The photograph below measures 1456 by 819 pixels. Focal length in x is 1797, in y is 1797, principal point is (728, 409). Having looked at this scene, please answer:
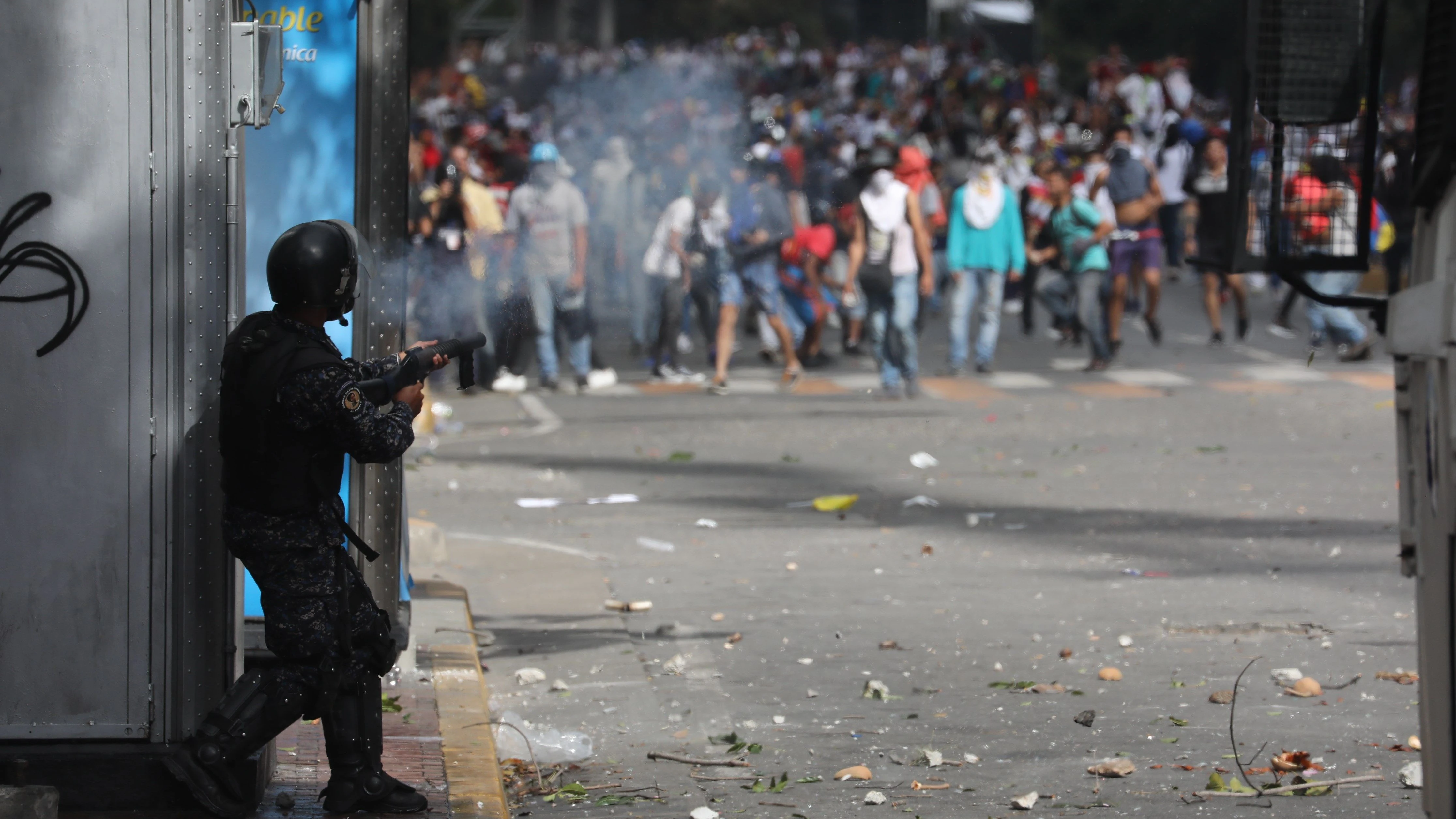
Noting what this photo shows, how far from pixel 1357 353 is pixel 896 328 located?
16.6 feet

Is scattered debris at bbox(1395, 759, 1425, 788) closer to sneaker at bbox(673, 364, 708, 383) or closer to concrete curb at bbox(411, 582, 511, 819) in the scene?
concrete curb at bbox(411, 582, 511, 819)

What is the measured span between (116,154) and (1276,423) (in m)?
11.1

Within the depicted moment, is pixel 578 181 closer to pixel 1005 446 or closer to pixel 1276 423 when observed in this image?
pixel 1005 446

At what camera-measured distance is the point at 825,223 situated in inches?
578

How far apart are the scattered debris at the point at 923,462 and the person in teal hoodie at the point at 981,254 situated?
4926 mm

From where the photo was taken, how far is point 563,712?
6258 millimetres

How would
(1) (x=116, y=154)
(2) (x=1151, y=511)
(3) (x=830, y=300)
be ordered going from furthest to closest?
(3) (x=830, y=300)
(2) (x=1151, y=511)
(1) (x=116, y=154)

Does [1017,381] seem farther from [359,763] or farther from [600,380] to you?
[359,763]

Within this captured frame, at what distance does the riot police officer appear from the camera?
426 centimetres

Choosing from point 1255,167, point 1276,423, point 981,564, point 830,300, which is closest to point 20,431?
point 1255,167

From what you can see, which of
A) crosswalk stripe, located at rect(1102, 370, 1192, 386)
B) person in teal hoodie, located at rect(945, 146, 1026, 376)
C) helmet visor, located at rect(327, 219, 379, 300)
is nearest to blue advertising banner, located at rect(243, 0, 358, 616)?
helmet visor, located at rect(327, 219, 379, 300)

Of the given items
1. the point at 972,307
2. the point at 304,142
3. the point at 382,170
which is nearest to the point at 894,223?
the point at 972,307

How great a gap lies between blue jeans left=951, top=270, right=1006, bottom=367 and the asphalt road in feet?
7.30

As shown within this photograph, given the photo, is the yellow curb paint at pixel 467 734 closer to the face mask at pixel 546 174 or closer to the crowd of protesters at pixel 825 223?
the crowd of protesters at pixel 825 223
